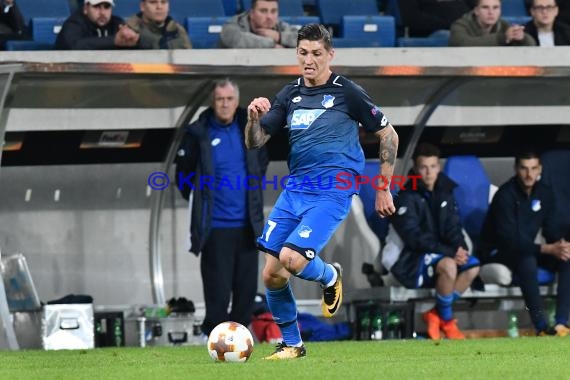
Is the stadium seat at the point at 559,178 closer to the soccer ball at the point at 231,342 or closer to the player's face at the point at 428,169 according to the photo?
the player's face at the point at 428,169

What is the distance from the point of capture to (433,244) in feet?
39.1

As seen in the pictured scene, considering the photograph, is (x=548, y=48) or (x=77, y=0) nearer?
(x=548, y=48)

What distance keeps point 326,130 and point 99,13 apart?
4779 mm

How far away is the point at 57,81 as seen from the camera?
11164 mm

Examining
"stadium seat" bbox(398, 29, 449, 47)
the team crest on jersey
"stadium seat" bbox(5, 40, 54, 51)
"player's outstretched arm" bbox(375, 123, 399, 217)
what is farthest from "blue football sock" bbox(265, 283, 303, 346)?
"stadium seat" bbox(398, 29, 449, 47)

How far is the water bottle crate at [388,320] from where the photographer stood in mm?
11828

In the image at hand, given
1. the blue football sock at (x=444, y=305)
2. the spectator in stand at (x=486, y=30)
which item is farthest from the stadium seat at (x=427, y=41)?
the blue football sock at (x=444, y=305)

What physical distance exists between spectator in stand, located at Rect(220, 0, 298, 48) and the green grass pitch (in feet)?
10.1

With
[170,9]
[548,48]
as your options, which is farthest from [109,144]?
[548,48]

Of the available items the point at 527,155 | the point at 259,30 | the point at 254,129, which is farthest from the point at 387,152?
the point at 259,30

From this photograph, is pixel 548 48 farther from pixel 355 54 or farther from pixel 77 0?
pixel 77 0

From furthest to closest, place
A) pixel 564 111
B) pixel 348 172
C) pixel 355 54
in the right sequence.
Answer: pixel 564 111, pixel 355 54, pixel 348 172

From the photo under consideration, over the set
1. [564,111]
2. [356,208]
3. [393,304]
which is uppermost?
[564,111]

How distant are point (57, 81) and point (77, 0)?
3.08 m
